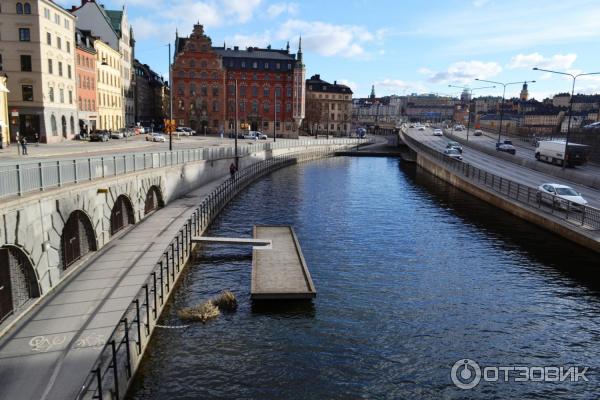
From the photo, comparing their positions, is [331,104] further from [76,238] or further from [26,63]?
[76,238]

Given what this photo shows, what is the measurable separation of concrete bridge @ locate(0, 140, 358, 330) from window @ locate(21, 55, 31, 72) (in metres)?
32.7

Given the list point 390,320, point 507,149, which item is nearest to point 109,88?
point 507,149

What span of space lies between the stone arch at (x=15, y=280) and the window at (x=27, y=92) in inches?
1875

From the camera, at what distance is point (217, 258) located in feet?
85.0

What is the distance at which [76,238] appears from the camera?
2092 cm

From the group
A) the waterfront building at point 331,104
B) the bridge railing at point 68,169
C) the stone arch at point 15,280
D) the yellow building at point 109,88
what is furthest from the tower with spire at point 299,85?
the stone arch at point 15,280

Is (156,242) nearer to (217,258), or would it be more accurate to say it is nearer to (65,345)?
(217,258)

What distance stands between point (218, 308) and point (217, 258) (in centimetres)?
718

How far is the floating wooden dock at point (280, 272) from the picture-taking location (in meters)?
19.8

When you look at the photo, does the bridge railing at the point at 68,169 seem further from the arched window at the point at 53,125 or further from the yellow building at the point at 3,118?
the arched window at the point at 53,125

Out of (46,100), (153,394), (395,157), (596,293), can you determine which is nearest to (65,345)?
(153,394)

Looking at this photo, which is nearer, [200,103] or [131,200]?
[131,200]

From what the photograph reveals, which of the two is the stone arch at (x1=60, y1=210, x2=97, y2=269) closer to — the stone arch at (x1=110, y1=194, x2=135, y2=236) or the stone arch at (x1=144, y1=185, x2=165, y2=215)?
the stone arch at (x1=110, y1=194, x2=135, y2=236)

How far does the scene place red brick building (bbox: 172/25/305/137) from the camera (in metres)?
111
